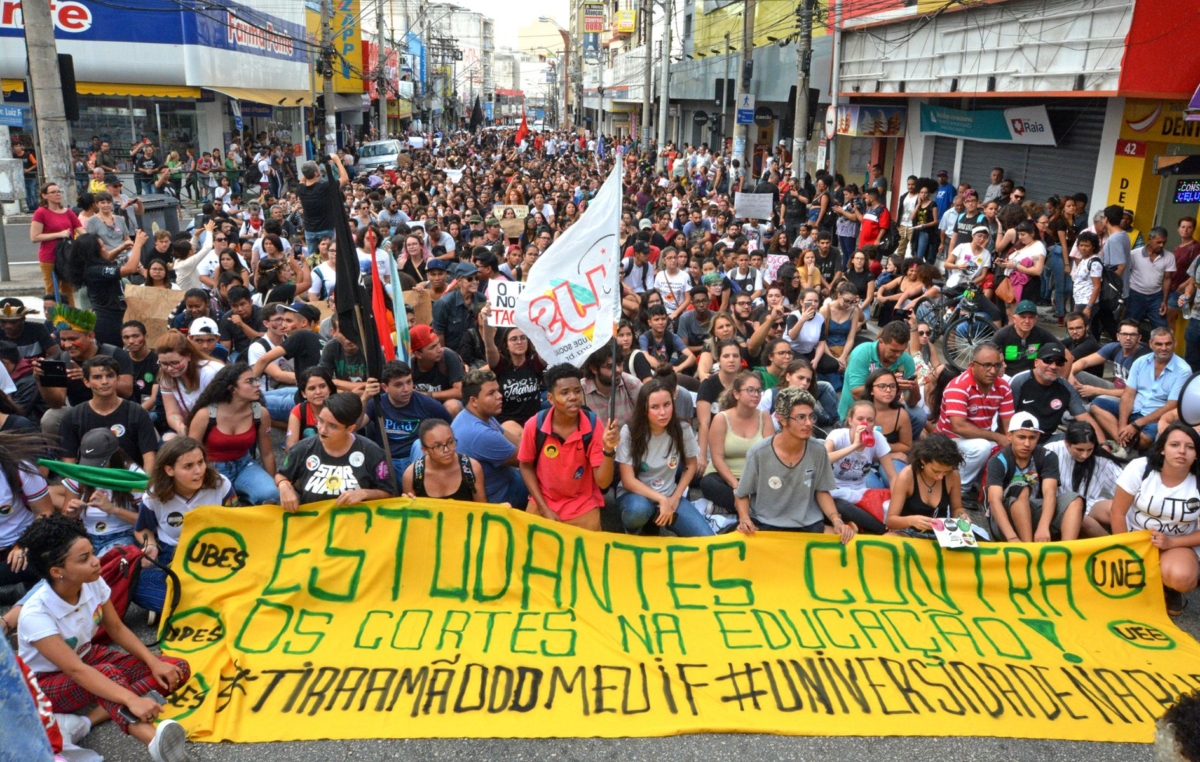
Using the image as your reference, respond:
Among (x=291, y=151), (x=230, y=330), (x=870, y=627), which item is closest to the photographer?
(x=870, y=627)

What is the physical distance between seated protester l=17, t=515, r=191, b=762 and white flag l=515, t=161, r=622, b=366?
2.71 m

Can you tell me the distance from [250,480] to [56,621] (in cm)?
230

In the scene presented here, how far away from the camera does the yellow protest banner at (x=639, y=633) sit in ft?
15.1

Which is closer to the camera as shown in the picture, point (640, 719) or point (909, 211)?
point (640, 719)

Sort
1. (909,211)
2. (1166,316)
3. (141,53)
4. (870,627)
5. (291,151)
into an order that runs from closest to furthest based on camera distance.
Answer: (870,627) → (1166,316) → (909,211) → (141,53) → (291,151)

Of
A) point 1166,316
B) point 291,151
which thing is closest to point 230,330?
point 1166,316

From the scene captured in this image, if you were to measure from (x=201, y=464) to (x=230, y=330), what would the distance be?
374 centimetres

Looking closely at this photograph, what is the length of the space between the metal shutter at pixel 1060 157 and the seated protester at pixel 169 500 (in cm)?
1374

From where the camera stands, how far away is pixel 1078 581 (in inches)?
229

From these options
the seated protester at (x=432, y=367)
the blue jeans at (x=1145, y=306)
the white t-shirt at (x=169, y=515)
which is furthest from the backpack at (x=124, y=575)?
Result: the blue jeans at (x=1145, y=306)

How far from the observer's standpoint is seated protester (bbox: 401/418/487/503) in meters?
5.86

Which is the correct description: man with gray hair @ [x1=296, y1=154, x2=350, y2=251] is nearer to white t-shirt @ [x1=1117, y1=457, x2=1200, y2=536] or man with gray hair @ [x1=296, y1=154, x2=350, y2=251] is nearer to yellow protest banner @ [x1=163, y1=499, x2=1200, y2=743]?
yellow protest banner @ [x1=163, y1=499, x2=1200, y2=743]

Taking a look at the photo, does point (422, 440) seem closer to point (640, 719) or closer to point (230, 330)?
point (640, 719)

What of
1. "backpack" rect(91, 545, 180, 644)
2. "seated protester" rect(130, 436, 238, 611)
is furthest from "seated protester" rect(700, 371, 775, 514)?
"backpack" rect(91, 545, 180, 644)
